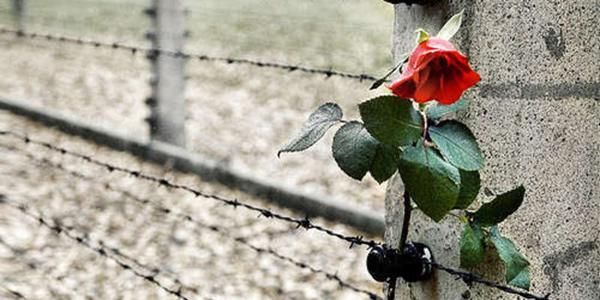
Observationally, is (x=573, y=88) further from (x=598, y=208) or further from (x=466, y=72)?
(x=466, y=72)

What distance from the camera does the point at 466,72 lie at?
35.8 inches

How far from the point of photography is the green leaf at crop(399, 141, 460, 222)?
99 cm

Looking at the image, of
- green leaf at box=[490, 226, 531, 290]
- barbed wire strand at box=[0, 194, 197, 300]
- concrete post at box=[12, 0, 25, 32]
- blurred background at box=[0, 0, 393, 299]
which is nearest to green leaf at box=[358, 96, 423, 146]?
green leaf at box=[490, 226, 531, 290]

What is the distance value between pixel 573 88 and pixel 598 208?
0.23m

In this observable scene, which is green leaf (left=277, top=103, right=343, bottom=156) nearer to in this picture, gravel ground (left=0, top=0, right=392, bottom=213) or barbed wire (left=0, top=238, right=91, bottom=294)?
barbed wire (left=0, top=238, right=91, bottom=294)

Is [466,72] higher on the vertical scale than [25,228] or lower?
higher

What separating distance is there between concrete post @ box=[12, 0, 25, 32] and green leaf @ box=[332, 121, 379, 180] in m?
10.8

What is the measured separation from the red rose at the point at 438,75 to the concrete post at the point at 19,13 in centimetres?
1091

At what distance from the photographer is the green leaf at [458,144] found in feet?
3.28

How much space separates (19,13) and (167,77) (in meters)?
6.46

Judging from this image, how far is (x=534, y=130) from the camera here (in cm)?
114

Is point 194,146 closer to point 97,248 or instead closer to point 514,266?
point 97,248

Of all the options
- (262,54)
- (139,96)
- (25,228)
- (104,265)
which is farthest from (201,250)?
(262,54)

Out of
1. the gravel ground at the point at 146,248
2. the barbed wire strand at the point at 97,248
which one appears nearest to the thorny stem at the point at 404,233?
the barbed wire strand at the point at 97,248
